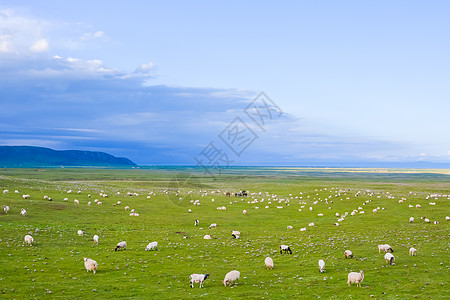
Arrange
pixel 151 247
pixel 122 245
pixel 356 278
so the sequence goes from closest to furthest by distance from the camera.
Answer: pixel 356 278
pixel 122 245
pixel 151 247

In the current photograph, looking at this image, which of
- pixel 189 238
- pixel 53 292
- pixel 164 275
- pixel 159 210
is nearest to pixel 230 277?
pixel 164 275

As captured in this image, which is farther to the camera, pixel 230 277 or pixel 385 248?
pixel 385 248

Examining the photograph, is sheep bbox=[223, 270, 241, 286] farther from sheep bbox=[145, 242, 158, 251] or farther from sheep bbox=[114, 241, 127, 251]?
sheep bbox=[114, 241, 127, 251]

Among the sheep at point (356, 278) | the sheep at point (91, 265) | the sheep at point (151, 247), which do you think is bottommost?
the sheep at point (151, 247)

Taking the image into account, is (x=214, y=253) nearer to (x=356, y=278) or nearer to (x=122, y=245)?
(x=122, y=245)

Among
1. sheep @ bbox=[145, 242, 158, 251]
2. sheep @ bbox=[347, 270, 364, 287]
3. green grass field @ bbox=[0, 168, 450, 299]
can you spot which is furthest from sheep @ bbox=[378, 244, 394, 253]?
sheep @ bbox=[145, 242, 158, 251]

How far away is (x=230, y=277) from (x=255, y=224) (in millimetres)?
26745

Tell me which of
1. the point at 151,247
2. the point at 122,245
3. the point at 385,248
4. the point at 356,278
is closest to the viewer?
the point at 356,278

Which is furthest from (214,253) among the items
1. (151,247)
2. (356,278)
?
(356,278)

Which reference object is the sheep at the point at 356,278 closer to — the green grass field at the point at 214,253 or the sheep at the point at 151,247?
the green grass field at the point at 214,253

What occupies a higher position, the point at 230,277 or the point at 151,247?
the point at 230,277

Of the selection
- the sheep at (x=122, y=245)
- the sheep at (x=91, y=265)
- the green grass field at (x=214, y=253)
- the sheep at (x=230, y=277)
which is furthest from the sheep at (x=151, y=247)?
the sheep at (x=230, y=277)

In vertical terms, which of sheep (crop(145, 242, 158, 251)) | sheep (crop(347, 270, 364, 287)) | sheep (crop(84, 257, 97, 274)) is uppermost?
sheep (crop(347, 270, 364, 287))

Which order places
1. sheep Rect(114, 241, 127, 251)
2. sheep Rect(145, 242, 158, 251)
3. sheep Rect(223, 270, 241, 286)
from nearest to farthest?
sheep Rect(223, 270, 241, 286)
sheep Rect(114, 241, 127, 251)
sheep Rect(145, 242, 158, 251)
